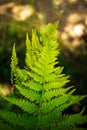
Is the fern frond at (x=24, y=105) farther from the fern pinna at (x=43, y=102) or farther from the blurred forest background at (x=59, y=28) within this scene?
the blurred forest background at (x=59, y=28)

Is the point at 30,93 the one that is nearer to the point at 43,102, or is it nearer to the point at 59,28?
the point at 43,102

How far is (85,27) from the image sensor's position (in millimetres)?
5844

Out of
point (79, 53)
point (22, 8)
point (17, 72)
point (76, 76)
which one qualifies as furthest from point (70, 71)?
point (17, 72)

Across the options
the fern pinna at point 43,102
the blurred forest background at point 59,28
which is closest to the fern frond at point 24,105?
the fern pinna at point 43,102

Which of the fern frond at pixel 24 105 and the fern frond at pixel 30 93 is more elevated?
the fern frond at pixel 30 93

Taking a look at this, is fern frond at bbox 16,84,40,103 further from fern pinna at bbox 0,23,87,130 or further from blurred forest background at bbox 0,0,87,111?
blurred forest background at bbox 0,0,87,111

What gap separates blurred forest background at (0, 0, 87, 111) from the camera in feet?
16.0

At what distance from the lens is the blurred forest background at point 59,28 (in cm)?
489

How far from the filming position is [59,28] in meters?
5.84

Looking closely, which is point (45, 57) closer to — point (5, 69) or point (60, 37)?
point (5, 69)

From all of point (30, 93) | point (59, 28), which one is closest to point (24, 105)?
point (30, 93)

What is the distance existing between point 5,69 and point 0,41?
Result: 1.89 feet

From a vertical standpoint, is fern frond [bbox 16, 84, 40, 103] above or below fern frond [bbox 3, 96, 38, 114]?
above

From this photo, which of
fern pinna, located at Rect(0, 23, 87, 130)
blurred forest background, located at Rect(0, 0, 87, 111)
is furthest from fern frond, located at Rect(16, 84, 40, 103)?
blurred forest background, located at Rect(0, 0, 87, 111)
